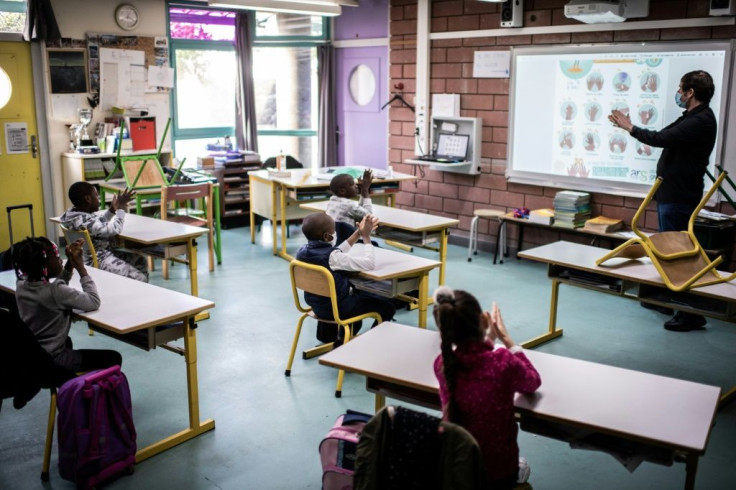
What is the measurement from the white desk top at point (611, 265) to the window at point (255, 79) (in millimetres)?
5128

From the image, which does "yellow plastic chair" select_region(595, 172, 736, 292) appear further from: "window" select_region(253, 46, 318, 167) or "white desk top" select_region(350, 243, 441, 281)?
"window" select_region(253, 46, 318, 167)

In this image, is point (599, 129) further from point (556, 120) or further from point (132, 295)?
point (132, 295)

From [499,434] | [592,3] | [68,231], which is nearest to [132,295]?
[68,231]

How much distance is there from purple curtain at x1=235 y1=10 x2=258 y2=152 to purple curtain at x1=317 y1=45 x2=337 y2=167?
0.78 meters

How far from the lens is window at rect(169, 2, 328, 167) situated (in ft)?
27.9

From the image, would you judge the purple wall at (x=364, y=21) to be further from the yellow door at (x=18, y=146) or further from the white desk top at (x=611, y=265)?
the white desk top at (x=611, y=265)

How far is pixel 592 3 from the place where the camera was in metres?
5.78

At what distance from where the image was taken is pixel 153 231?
16.7 ft

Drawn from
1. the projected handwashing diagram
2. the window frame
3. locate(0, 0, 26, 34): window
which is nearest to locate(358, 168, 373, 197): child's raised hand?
the projected handwashing diagram

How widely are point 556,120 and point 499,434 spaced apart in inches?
191

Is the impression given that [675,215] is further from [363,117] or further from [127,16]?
[127,16]

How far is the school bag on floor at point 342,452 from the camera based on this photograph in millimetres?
2453

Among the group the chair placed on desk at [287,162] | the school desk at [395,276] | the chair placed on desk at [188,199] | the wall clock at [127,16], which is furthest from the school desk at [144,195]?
the school desk at [395,276]

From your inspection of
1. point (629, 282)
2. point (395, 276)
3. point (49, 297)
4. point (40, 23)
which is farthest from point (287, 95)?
point (49, 297)
